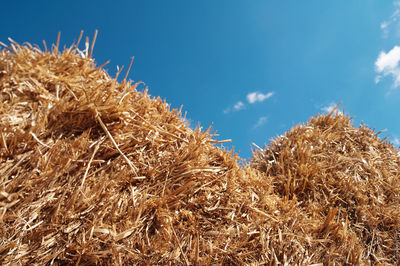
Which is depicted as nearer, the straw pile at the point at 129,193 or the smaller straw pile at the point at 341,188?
the straw pile at the point at 129,193

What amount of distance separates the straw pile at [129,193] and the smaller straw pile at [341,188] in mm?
17

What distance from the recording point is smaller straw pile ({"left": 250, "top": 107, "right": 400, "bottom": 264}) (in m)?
2.06

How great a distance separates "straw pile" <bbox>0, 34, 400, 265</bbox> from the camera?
4.74ft

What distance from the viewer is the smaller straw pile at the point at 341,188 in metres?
2.06

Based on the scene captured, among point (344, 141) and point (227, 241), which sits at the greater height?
point (344, 141)

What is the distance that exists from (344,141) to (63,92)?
309 cm

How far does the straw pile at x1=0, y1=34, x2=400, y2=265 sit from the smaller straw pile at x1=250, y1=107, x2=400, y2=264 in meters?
0.02

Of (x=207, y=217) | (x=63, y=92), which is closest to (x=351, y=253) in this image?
(x=207, y=217)

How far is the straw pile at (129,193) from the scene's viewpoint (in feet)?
4.74

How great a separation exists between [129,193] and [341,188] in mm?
2059

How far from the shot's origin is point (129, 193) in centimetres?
170

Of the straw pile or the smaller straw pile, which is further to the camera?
the smaller straw pile

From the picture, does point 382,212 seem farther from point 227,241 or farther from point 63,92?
point 63,92

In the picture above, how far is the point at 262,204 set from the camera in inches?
78.1
